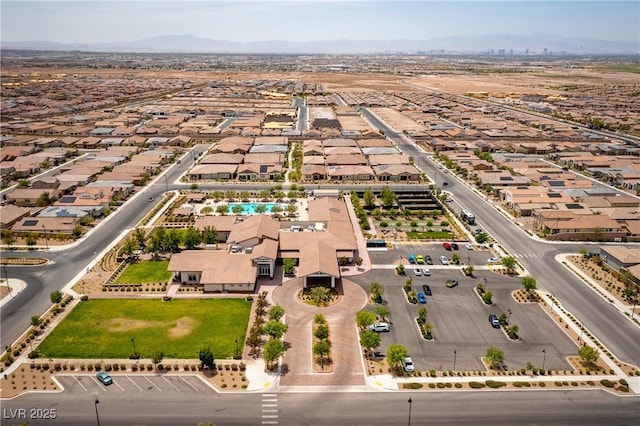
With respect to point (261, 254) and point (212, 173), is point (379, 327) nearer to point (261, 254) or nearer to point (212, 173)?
point (261, 254)

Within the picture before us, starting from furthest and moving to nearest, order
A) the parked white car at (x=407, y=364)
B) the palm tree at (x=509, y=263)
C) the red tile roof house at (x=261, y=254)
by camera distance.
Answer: the palm tree at (x=509, y=263), the red tile roof house at (x=261, y=254), the parked white car at (x=407, y=364)

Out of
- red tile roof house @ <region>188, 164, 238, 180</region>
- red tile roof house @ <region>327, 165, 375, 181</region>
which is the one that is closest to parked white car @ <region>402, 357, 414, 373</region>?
red tile roof house @ <region>327, 165, 375, 181</region>

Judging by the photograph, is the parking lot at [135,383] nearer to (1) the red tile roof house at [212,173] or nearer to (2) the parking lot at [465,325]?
(2) the parking lot at [465,325]

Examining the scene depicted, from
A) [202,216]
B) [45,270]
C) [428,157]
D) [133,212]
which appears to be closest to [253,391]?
[45,270]

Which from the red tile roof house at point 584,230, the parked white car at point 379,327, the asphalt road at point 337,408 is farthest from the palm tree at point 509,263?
the asphalt road at point 337,408

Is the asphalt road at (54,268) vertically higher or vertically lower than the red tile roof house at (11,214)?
lower

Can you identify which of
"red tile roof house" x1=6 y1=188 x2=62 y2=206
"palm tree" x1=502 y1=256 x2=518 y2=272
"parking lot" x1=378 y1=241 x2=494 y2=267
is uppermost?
"red tile roof house" x1=6 y1=188 x2=62 y2=206

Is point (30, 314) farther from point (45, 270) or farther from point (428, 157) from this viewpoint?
point (428, 157)

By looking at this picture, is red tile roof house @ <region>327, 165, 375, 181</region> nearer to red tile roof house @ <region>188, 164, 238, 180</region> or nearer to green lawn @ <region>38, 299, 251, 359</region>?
red tile roof house @ <region>188, 164, 238, 180</region>
